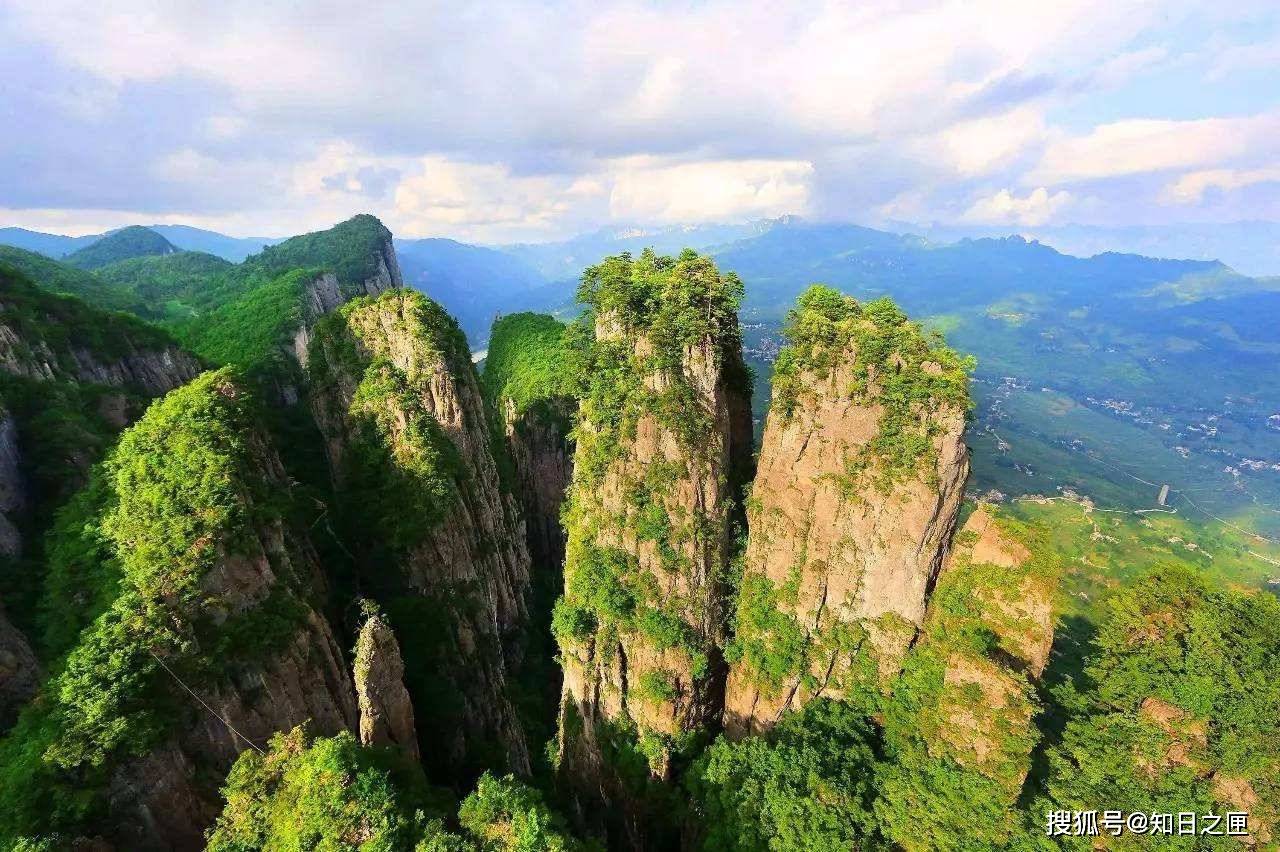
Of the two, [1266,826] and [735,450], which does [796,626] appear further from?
[1266,826]

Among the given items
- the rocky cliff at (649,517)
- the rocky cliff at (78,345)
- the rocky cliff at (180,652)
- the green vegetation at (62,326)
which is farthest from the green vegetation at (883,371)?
the green vegetation at (62,326)

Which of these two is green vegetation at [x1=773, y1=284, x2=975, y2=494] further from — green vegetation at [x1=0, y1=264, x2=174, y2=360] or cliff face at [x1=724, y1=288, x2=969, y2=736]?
green vegetation at [x1=0, y1=264, x2=174, y2=360]

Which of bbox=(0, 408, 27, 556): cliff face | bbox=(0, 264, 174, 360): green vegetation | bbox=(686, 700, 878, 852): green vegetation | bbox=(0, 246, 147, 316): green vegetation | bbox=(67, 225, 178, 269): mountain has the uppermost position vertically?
bbox=(67, 225, 178, 269): mountain

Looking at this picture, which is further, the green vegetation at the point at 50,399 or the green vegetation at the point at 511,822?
the green vegetation at the point at 50,399

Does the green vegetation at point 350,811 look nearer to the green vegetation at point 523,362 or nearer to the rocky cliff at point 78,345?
the rocky cliff at point 78,345

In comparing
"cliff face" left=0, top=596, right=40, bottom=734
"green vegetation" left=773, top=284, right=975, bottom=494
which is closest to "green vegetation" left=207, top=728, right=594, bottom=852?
"cliff face" left=0, top=596, right=40, bottom=734

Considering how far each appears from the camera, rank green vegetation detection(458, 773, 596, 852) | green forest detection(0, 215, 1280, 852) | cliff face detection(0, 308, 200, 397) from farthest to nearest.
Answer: cliff face detection(0, 308, 200, 397)
green forest detection(0, 215, 1280, 852)
green vegetation detection(458, 773, 596, 852)

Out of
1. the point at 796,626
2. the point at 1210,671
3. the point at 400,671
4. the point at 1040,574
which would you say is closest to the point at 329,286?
the point at 400,671
